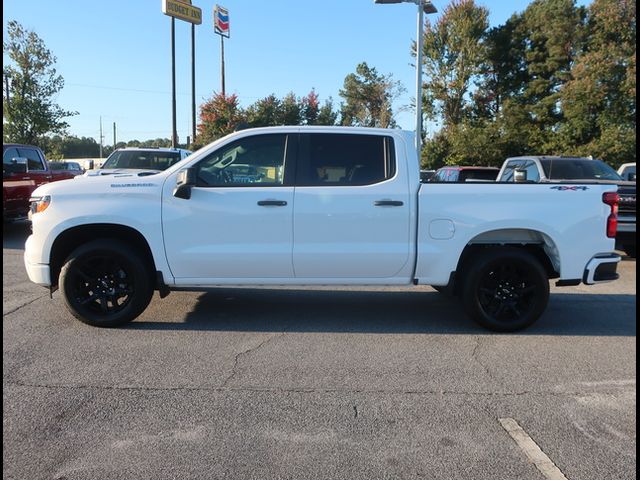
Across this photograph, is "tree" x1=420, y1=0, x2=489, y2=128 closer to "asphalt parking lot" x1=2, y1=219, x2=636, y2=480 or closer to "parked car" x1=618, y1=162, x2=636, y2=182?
"parked car" x1=618, y1=162, x2=636, y2=182

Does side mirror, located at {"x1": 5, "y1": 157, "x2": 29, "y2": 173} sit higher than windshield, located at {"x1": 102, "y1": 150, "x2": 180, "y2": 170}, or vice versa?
windshield, located at {"x1": 102, "y1": 150, "x2": 180, "y2": 170}


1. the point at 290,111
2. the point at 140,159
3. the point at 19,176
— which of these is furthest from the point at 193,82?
the point at 19,176

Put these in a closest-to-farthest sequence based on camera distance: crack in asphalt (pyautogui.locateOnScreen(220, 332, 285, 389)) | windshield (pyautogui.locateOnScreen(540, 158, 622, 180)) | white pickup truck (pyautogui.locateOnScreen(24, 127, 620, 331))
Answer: crack in asphalt (pyautogui.locateOnScreen(220, 332, 285, 389)) < white pickup truck (pyautogui.locateOnScreen(24, 127, 620, 331)) < windshield (pyautogui.locateOnScreen(540, 158, 622, 180))

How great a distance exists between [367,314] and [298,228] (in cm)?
146

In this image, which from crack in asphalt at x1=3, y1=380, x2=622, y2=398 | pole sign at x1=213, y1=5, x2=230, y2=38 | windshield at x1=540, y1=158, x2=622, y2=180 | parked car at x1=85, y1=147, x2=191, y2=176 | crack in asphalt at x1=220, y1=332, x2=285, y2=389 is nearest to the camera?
crack in asphalt at x1=3, y1=380, x2=622, y2=398

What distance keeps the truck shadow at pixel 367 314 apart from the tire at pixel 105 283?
0.86 ft

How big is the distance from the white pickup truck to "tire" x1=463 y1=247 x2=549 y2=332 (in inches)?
0.6

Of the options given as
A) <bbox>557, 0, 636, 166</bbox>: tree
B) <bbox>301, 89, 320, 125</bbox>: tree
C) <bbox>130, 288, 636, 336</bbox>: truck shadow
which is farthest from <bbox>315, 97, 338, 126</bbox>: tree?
<bbox>130, 288, 636, 336</bbox>: truck shadow

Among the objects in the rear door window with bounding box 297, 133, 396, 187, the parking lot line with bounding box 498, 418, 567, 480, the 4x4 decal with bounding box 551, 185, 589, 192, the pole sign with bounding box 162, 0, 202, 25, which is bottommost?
the parking lot line with bounding box 498, 418, 567, 480

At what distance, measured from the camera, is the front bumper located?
5340mm

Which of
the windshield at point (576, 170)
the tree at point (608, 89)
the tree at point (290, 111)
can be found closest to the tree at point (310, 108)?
the tree at point (290, 111)

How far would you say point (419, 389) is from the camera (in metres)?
4.01

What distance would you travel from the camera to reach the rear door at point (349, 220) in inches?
205

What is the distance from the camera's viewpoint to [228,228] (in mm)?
5230
